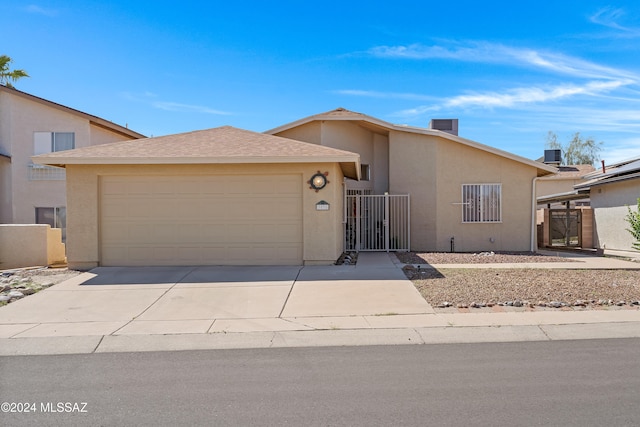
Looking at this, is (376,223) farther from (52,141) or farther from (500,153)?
(52,141)

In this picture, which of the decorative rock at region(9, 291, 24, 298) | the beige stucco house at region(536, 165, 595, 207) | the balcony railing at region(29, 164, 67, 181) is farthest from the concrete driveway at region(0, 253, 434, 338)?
the beige stucco house at region(536, 165, 595, 207)

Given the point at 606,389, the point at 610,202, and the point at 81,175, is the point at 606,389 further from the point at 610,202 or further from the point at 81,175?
the point at 610,202

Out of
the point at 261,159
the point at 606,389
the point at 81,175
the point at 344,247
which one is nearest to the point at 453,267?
the point at 344,247

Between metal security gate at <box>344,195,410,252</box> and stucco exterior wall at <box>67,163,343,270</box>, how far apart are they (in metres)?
3.88

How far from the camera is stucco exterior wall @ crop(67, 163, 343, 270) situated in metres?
11.9

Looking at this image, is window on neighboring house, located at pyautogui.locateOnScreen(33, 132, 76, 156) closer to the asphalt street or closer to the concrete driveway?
the concrete driveway

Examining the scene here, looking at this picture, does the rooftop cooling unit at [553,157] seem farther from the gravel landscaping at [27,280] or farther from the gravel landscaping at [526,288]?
the gravel landscaping at [27,280]

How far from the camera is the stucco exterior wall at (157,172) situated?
11938 millimetres

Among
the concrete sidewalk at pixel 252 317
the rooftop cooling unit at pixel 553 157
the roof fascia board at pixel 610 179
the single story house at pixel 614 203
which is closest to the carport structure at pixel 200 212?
the concrete sidewalk at pixel 252 317

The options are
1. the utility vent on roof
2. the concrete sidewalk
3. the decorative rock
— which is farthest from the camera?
the utility vent on roof

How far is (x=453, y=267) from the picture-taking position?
1192cm

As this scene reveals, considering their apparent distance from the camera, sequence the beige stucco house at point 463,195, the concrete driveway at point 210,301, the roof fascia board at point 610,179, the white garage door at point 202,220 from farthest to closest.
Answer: the beige stucco house at point 463,195
the roof fascia board at point 610,179
the white garage door at point 202,220
the concrete driveway at point 210,301

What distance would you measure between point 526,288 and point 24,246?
1314 cm

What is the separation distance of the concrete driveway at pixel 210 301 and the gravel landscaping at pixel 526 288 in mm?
533
